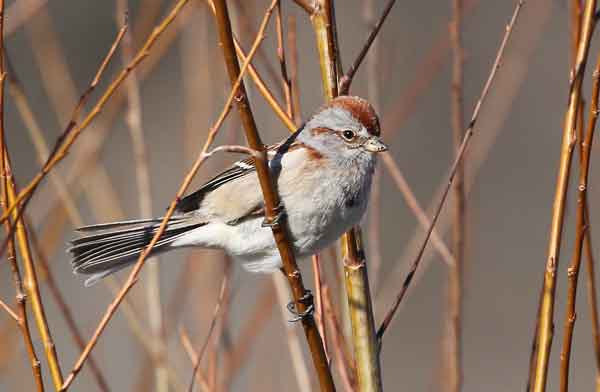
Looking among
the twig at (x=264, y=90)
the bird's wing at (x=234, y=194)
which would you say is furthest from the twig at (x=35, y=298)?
the bird's wing at (x=234, y=194)

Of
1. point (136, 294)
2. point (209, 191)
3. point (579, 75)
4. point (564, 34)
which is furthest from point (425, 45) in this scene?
point (579, 75)

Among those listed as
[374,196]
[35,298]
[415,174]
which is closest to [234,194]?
[374,196]

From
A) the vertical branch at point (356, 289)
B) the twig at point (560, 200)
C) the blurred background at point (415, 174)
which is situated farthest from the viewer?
the blurred background at point (415, 174)

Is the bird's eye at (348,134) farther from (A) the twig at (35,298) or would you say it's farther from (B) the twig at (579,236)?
(A) the twig at (35,298)

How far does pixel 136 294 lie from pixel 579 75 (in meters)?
2.48

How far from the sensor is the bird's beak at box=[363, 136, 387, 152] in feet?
9.41

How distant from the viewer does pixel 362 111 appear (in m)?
2.82

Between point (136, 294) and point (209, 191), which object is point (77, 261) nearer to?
point (209, 191)

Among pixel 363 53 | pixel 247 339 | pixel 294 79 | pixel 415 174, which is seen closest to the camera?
pixel 363 53

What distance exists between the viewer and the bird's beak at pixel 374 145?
2867mm

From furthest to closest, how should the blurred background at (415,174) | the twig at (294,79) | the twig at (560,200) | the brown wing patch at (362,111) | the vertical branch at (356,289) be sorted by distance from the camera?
the blurred background at (415,174), the brown wing patch at (362,111), the twig at (294,79), the vertical branch at (356,289), the twig at (560,200)

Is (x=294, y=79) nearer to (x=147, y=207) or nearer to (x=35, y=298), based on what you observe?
(x=147, y=207)

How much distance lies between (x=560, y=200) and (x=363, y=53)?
2.50ft

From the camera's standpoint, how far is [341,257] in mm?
2816
